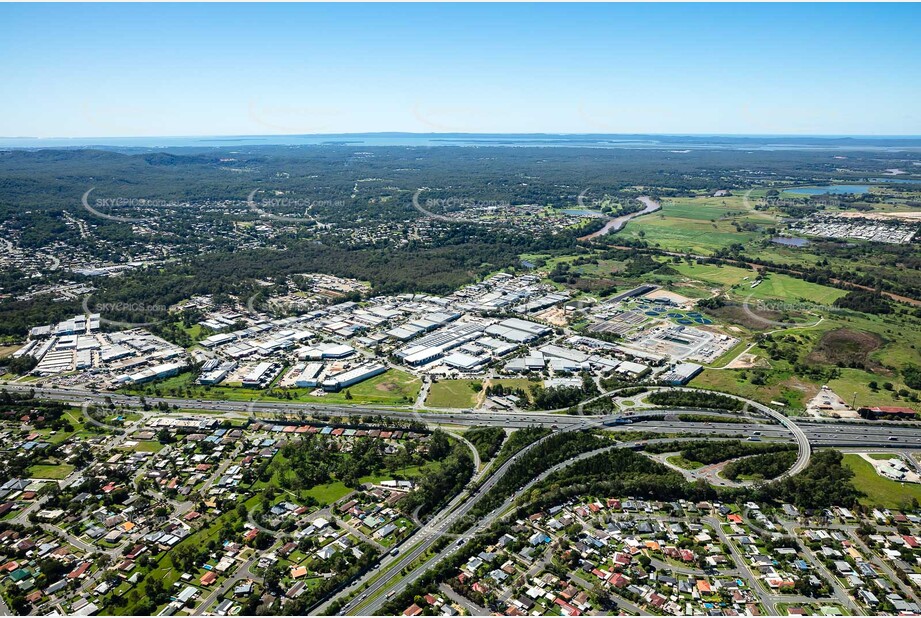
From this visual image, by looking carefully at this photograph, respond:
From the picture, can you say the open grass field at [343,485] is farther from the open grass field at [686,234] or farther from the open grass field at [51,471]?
the open grass field at [686,234]

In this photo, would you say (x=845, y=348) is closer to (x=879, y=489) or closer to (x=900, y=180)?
(x=879, y=489)

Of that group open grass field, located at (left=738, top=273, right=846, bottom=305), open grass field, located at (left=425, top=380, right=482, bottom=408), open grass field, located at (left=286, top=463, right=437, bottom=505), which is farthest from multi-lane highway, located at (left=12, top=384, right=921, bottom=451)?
open grass field, located at (left=738, top=273, right=846, bottom=305)

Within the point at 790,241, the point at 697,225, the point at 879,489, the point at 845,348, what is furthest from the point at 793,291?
the point at 879,489

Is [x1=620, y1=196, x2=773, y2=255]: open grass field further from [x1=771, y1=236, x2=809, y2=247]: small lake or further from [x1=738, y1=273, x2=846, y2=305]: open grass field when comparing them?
[x1=738, y1=273, x2=846, y2=305]: open grass field

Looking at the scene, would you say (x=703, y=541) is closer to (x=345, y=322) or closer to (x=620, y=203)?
(x=345, y=322)

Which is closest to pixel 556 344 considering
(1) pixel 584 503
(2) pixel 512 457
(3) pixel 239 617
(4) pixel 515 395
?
(4) pixel 515 395

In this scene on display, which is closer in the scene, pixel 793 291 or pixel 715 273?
pixel 793 291
